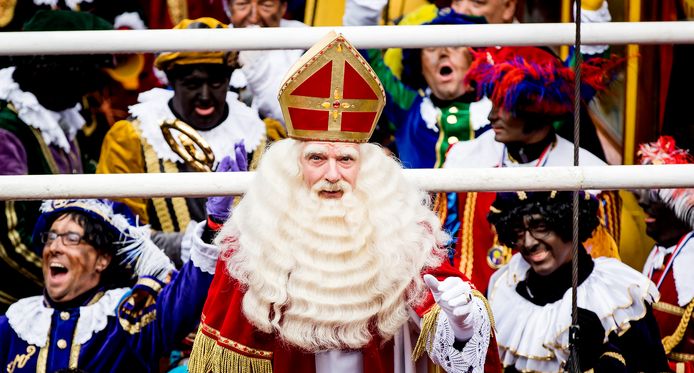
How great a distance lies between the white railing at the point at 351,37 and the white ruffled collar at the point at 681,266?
107cm

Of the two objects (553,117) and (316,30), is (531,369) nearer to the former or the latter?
(553,117)

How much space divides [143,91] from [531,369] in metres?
1.96

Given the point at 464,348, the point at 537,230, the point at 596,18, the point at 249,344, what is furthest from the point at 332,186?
the point at 596,18

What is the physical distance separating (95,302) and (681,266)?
2.14m

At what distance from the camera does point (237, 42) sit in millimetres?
4184

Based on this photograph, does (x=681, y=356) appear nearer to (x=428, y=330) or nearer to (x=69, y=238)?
(x=428, y=330)

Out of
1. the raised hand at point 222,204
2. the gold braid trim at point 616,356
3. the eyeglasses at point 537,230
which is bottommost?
the gold braid trim at point 616,356

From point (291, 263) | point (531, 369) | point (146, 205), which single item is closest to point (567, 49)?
point (531, 369)

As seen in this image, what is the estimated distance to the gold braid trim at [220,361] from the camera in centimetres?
373

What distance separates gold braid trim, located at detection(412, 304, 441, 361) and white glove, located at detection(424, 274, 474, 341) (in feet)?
0.23

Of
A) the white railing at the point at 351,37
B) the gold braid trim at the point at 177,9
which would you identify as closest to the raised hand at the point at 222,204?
the white railing at the point at 351,37

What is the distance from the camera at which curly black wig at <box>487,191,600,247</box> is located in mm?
4824

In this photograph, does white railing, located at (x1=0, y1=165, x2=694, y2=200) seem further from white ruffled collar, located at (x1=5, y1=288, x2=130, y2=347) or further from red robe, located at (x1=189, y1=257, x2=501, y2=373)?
white ruffled collar, located at (x1=5, y1=288, x2=130, y2=347)

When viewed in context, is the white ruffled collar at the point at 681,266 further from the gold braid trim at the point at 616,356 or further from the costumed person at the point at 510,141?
the gold braid trim at the point at 616,356
